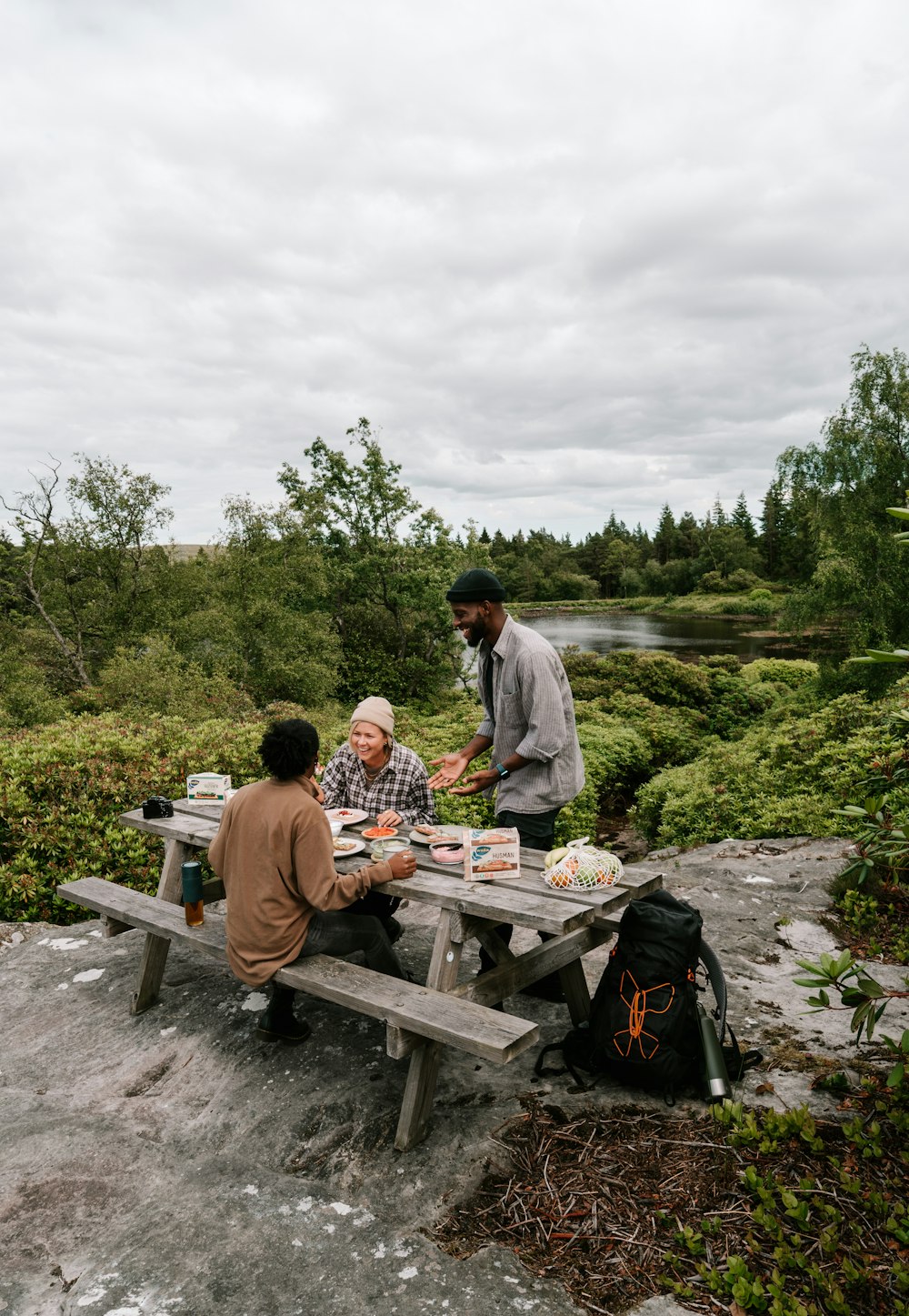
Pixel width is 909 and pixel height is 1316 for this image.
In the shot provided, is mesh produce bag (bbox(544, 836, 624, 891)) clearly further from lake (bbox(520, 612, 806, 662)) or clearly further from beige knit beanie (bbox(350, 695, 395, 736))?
lake (bbox(520, 612, 806, 662))

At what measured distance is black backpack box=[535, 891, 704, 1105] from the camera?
3049mm

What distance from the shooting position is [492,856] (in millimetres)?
3449

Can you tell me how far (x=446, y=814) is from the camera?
814 cm

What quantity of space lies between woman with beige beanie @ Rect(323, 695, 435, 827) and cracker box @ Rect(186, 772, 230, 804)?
66 centimetres

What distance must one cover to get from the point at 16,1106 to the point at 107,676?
1083cm

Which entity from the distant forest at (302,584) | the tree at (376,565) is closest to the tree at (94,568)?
the distant forest at (302,584)

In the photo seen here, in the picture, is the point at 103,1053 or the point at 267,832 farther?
the point at 103,1053

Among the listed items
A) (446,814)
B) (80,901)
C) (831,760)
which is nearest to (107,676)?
(446,814)

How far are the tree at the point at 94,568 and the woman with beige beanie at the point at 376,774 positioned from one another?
15.5 metres

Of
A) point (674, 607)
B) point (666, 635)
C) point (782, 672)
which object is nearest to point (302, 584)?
point (782, 672)

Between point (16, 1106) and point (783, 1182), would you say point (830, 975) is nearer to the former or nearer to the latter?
point (783, 1182)

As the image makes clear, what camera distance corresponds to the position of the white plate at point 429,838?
3895mm

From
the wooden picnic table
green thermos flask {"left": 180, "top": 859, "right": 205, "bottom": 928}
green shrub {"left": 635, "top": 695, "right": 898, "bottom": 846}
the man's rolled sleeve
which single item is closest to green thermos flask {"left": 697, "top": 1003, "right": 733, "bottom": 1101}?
the wooden picnic table

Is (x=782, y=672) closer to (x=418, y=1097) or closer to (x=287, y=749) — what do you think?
(x=287, y=749)
